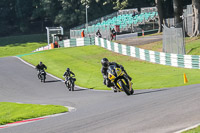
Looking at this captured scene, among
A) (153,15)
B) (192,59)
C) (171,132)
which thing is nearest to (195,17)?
(192,59)

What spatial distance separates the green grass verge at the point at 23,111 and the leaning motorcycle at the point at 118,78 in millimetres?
2184

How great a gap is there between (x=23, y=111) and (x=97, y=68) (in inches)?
678

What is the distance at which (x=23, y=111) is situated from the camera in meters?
17.7

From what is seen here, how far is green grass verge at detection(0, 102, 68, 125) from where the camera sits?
14703 mm

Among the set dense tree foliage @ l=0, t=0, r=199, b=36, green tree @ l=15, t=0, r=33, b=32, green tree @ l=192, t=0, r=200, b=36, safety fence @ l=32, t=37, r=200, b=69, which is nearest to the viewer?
safety fence @ l=32, t=37, r=200, b=69

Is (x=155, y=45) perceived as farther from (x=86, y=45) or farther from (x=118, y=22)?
(x=118, y=22)

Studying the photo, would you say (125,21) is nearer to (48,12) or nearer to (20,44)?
(20,44)

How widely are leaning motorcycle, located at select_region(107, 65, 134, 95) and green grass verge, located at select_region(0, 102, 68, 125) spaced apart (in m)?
2.18

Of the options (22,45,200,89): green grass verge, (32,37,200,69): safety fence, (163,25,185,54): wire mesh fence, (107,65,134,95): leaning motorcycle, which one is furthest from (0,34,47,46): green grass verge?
(107,65,134,95): leaning motorcycle

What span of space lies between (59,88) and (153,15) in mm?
42536

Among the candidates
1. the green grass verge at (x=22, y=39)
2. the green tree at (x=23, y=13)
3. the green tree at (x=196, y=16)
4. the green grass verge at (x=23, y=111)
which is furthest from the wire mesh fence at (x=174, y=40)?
the green tree at (x=23, y=13)

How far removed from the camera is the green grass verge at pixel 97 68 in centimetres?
2424

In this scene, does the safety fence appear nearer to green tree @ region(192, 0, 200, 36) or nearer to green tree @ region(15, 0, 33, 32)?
green tree @ region(192, 0, 200, 36)

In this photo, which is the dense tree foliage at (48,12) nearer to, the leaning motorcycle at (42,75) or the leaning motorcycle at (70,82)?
the leaning motorcycle at (42,75)
